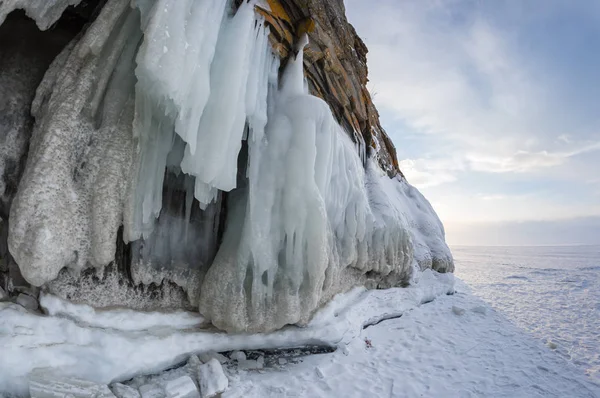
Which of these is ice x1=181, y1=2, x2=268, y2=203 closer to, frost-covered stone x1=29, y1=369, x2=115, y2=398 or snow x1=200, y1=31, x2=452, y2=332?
snow x1=200, y1=31, x2=452, y2=332

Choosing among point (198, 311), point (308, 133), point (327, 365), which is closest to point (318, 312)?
point (327, 365)

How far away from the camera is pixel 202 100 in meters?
Result: 3.41

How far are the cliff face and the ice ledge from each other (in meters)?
0.27

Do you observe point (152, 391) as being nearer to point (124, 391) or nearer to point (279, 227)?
point (124, 391)

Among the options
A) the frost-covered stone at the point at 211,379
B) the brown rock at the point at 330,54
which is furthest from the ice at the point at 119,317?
the brown rock at the point at 330,54

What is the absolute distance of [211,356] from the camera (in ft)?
13.9

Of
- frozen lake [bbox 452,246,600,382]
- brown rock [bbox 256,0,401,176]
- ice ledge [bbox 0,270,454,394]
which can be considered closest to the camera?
ice ledge [bbox 0,270,454,394]

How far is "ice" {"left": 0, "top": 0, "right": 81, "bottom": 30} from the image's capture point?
9.75 feet

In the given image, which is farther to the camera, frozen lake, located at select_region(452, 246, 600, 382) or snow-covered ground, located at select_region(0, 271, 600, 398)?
frozen lake, located at select_region(452, 246, 600, 382)

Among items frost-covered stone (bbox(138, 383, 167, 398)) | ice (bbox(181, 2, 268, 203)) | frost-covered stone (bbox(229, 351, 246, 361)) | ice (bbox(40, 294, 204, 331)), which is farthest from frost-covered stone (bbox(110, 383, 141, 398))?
ice (bbox(181, 2, 268, 203))

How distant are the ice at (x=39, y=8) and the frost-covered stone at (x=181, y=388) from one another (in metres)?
3.94

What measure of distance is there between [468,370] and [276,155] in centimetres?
450

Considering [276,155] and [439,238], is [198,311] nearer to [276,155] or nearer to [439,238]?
[276,155]

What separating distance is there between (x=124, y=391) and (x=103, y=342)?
0.56 metres
